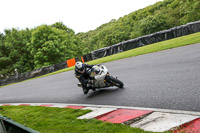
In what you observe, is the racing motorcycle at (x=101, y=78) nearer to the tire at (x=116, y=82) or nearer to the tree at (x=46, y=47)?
the tire at (x=116, y=82)

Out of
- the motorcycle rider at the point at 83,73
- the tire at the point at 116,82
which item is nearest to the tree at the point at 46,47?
the motorcycle rider at the point at 83,73

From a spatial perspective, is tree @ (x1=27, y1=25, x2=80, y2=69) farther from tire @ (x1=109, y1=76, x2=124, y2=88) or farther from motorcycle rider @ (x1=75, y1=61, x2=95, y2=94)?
tire @ (x1=109, y1=76, x2=124, y2=88)

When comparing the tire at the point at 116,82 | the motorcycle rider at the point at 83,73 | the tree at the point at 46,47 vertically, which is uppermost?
the tree at the point at 46,47

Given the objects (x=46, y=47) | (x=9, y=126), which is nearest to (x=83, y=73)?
(x=9, y=126)

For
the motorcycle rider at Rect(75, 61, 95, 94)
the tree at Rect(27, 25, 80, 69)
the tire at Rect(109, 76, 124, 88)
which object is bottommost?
the tire at Rect(109, 76, 124, 88)

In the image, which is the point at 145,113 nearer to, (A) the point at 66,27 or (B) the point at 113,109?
(B) the point at 113,109

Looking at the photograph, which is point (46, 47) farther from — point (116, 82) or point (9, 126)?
point (9, 126)

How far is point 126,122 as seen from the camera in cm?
432

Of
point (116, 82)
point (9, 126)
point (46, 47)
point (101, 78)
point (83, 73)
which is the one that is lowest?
point (116, 82)

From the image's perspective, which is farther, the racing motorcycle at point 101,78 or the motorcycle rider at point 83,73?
the motorcycle rider at point 83,73

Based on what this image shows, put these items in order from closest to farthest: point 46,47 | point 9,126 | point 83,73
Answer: point 9,126, point 83,73, point 46,47

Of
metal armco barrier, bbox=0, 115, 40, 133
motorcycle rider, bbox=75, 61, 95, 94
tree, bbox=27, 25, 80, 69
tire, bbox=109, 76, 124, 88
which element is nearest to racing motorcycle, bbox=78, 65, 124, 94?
tire, bbox=109, 76, 124, 88

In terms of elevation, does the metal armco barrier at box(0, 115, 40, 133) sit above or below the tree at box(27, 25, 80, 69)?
below

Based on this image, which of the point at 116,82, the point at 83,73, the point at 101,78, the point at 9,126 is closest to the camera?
the point at 9,126
